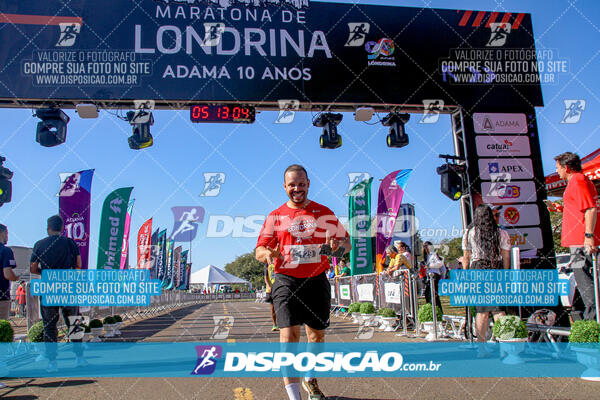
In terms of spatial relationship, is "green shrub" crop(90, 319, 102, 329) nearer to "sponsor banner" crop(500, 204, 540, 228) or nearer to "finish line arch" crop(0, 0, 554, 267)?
"finish line arch" crop(0, 0, 554, 267)

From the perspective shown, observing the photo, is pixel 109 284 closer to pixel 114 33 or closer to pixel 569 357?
pixel 114 33

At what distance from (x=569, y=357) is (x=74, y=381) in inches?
239

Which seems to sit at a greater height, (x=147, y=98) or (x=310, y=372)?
(x=147, y=98)

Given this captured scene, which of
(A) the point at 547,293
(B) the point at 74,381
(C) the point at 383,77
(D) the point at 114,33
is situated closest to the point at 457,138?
(C) the point at 383,77

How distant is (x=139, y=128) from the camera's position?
10.8m

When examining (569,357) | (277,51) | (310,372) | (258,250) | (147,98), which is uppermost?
(277,51)

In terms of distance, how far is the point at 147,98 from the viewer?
10.5 m

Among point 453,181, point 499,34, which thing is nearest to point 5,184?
point 453,181

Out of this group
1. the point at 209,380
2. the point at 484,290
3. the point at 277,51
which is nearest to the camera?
the point at 209,380

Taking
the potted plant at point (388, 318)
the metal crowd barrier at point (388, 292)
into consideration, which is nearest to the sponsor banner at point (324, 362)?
the metal crowd barrier at point (388, 292)

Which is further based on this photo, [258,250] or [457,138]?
[457,138]

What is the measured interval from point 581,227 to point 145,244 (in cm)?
1844

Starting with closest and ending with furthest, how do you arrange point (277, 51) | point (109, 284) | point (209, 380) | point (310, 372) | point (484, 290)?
point (310, 372), point (209, 380), point (484, 290), point (109, 284), point (277, 51)

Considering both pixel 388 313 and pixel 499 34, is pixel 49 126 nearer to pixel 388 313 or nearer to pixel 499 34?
pixel 388 313
